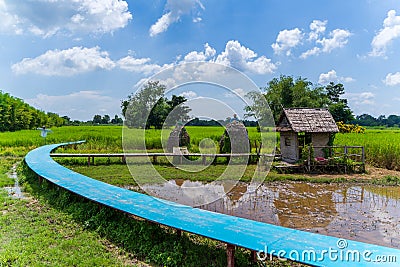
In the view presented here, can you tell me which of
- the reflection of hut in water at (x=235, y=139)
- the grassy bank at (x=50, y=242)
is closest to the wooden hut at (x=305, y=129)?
the reflection of hut in water at (x=235, y=139)

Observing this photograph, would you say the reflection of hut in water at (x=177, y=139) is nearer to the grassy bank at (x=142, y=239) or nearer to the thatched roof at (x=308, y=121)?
the thatched roof at (x=308, y=121)

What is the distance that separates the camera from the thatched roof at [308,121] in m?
11.5

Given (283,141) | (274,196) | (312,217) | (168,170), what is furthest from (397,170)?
(168,170)

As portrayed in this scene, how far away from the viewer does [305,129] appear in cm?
1139

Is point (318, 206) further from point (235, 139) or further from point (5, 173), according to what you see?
point (5, 173)

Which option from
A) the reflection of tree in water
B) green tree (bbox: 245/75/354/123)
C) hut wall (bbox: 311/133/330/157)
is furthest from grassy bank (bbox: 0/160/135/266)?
green tree (bbox: 245/75/354/123)

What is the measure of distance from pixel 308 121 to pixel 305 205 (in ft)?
18.6

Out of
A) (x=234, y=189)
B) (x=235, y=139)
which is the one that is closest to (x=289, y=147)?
(x=235, y=139)

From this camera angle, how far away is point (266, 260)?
3824mm

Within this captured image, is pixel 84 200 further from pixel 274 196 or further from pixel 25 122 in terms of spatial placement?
pixel 25 122

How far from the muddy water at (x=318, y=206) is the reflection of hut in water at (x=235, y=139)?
4619 millimetres

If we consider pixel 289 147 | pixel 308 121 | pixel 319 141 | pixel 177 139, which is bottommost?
pixel 289 147

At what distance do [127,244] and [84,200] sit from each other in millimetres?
2154

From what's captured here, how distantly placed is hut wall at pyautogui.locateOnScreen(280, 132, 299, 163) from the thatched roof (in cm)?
40
